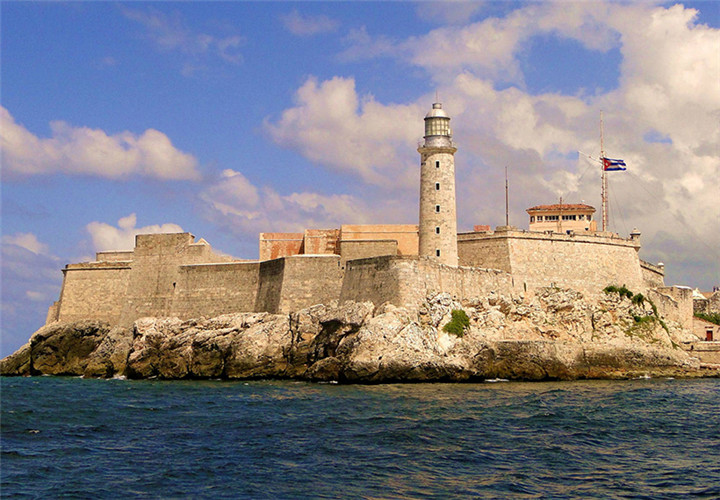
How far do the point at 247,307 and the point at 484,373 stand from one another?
39.3 ft

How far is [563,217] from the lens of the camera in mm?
44531

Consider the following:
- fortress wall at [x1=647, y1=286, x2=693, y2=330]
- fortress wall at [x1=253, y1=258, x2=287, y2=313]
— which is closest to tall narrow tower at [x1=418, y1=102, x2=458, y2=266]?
fortress wall at [x1=253, y1=258, x2=287, y2=313]

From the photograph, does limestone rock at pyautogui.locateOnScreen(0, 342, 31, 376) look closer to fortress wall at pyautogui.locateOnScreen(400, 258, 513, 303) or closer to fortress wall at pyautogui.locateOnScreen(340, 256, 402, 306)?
fortress wall at pyautogui.locateOnScreen(340, 256, 402, 306)

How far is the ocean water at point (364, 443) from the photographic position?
13.3m

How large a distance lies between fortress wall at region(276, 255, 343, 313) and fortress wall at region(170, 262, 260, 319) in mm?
2495

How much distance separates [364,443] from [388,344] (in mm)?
10651

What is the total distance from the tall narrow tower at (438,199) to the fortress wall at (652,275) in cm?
1275

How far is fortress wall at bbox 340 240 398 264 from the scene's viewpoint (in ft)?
112

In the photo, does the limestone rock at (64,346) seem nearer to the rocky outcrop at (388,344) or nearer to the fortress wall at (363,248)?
the rocky outcrop at (388,344)

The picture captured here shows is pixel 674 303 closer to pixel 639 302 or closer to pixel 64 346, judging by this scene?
pixel 639 302

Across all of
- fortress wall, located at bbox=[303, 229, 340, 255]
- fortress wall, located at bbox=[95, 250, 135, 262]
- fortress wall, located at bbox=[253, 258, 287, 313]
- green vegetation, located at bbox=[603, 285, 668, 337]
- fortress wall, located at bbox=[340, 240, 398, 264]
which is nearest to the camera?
fortress wall, located at bbox=[253, 258, 287, 313]

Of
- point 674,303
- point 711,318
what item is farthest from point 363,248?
point 711,318

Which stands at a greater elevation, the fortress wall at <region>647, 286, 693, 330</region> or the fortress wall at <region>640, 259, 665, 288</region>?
the fortress wall at <region>640, 259, 665, 288</region>

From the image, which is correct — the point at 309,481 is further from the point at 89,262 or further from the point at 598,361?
the point at 89,262
